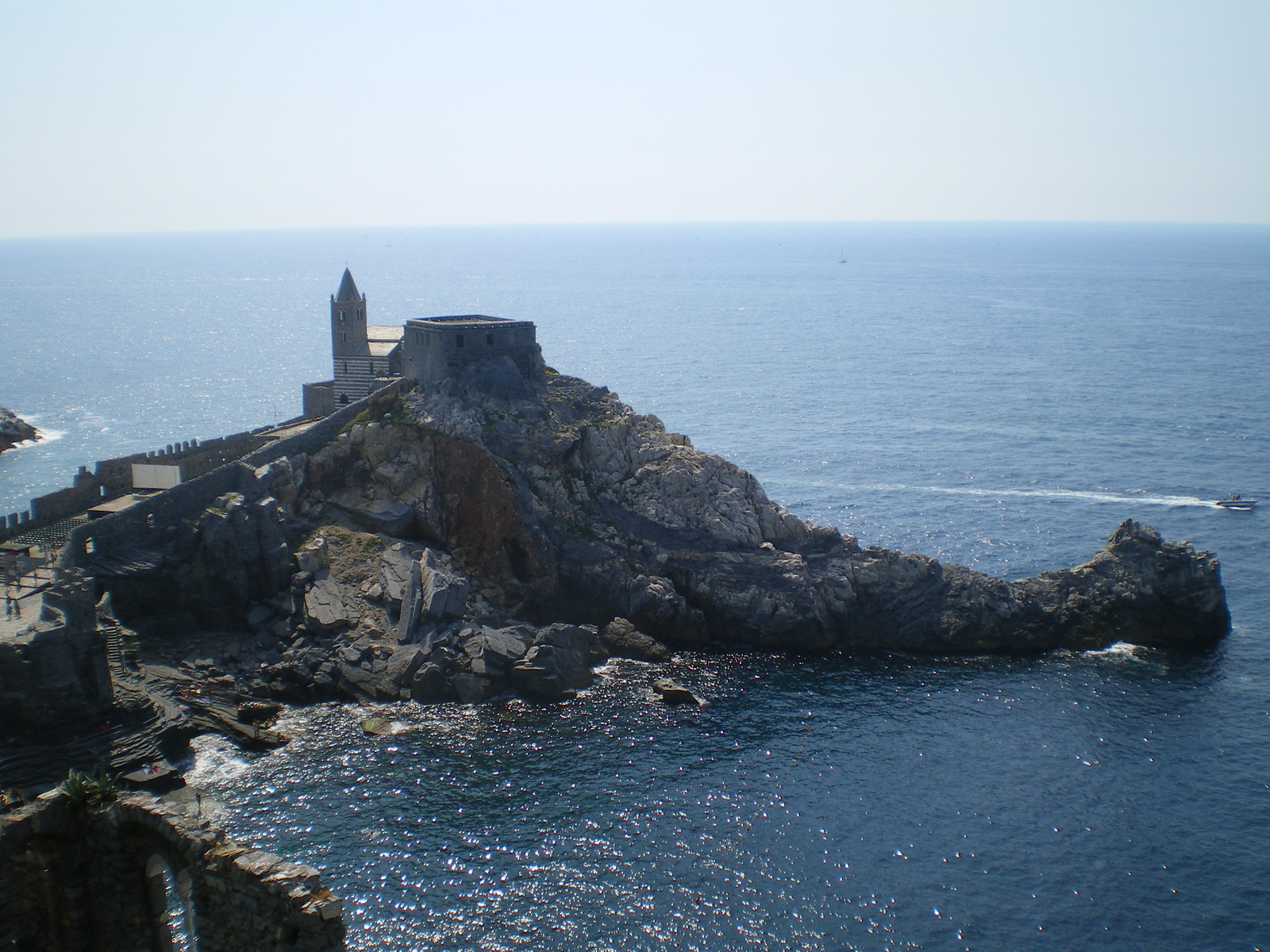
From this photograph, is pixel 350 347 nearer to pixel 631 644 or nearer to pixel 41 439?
pixel 631 644

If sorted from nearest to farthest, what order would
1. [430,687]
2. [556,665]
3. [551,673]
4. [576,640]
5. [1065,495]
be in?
1. [430,687]
2. [551,673]
3. [556,665]
4. [576,640]
5. [1065,495]

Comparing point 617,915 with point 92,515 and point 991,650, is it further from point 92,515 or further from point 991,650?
point 92,515

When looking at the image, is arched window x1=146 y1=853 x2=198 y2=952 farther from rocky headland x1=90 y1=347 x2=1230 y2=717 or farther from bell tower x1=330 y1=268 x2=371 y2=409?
bell tower x1=330 y1=268 x2=371 y2=409

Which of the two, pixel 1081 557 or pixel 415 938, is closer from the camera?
pixel 415 938

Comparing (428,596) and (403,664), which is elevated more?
(428,596)

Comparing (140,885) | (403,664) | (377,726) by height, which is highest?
(140,885)

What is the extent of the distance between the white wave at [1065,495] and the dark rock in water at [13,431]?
282ft

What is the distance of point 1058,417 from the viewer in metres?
122

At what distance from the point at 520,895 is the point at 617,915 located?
377 centimetres

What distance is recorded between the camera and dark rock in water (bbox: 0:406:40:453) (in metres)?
109

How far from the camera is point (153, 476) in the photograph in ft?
205

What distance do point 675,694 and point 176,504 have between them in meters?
30.8

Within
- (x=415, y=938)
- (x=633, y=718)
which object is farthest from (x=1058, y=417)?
(x=415, y=938)

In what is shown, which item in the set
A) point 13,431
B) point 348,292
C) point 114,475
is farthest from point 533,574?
point 13,431
